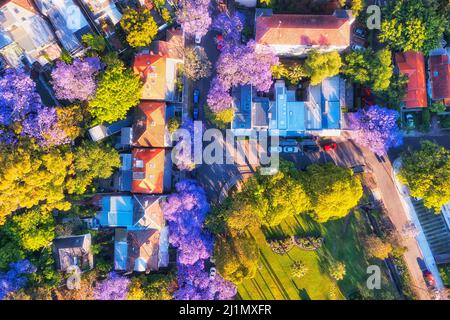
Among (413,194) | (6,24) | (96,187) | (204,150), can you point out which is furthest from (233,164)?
(6,24)

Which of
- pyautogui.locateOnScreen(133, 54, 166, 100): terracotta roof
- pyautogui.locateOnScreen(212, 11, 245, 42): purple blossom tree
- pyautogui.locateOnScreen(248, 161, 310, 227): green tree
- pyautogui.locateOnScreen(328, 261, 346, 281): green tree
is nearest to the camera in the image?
pyautogui.locateOnScreen(248, 161, 310, 227): green tree

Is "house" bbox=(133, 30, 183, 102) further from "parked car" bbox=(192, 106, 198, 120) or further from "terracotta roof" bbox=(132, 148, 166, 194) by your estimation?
"terracotta roof" bbox=(132, 148, 166, 194)

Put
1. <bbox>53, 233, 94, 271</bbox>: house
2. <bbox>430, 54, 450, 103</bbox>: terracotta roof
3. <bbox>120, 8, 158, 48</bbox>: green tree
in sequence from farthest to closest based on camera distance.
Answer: <bbox>430, 54, 450, 103</bbox>: terracotta roof → <bbox>53, 233, 94, 271</bbox>: house → <bbox>120, 8, 158, 48</bbox>: green tree

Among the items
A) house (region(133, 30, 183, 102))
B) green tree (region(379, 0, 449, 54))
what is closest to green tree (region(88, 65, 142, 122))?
house (region(133, 30, 183, 102))

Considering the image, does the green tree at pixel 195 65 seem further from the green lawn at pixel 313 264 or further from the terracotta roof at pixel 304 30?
the green lawn at pixel 313 264

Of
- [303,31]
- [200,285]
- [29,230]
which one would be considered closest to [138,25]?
[303,31]

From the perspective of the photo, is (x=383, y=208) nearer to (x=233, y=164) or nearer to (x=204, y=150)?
(x=233, y=164)
